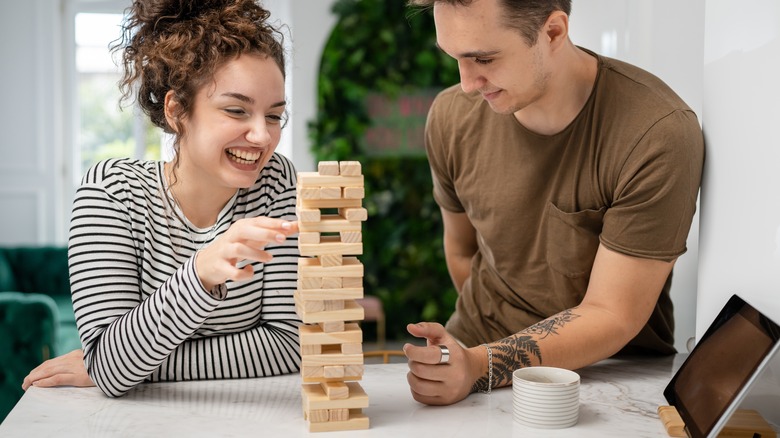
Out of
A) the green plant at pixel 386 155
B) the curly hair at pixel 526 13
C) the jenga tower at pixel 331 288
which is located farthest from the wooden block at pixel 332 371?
the green plant at pixel 386 155

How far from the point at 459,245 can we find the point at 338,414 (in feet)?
3.55

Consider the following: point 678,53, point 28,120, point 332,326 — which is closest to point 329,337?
point 332,326

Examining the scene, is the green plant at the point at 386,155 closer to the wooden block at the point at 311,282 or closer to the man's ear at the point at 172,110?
the man's ear at the point at 172,110

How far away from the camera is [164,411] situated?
1559 mm

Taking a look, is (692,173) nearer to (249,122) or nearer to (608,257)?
(608,257)

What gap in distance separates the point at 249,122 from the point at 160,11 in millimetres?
342

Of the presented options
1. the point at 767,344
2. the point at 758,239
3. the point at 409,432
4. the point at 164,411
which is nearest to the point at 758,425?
the point at 767,344

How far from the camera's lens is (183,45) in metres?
1.79

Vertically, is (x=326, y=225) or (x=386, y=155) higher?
(x=386, y=155)

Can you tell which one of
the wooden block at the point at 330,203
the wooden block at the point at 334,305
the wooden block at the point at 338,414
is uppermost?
the wooden block at the point at 330,203

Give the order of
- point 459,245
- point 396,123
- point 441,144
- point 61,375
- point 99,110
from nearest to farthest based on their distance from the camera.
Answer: point 61,375 → point 441,144 → point 459,245 → point 396,123 → point 99,110

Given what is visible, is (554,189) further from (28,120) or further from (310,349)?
(28,120)

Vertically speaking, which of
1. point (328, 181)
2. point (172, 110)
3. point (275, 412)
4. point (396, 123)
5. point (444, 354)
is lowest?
point (275, 412)

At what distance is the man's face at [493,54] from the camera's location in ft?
5.89
